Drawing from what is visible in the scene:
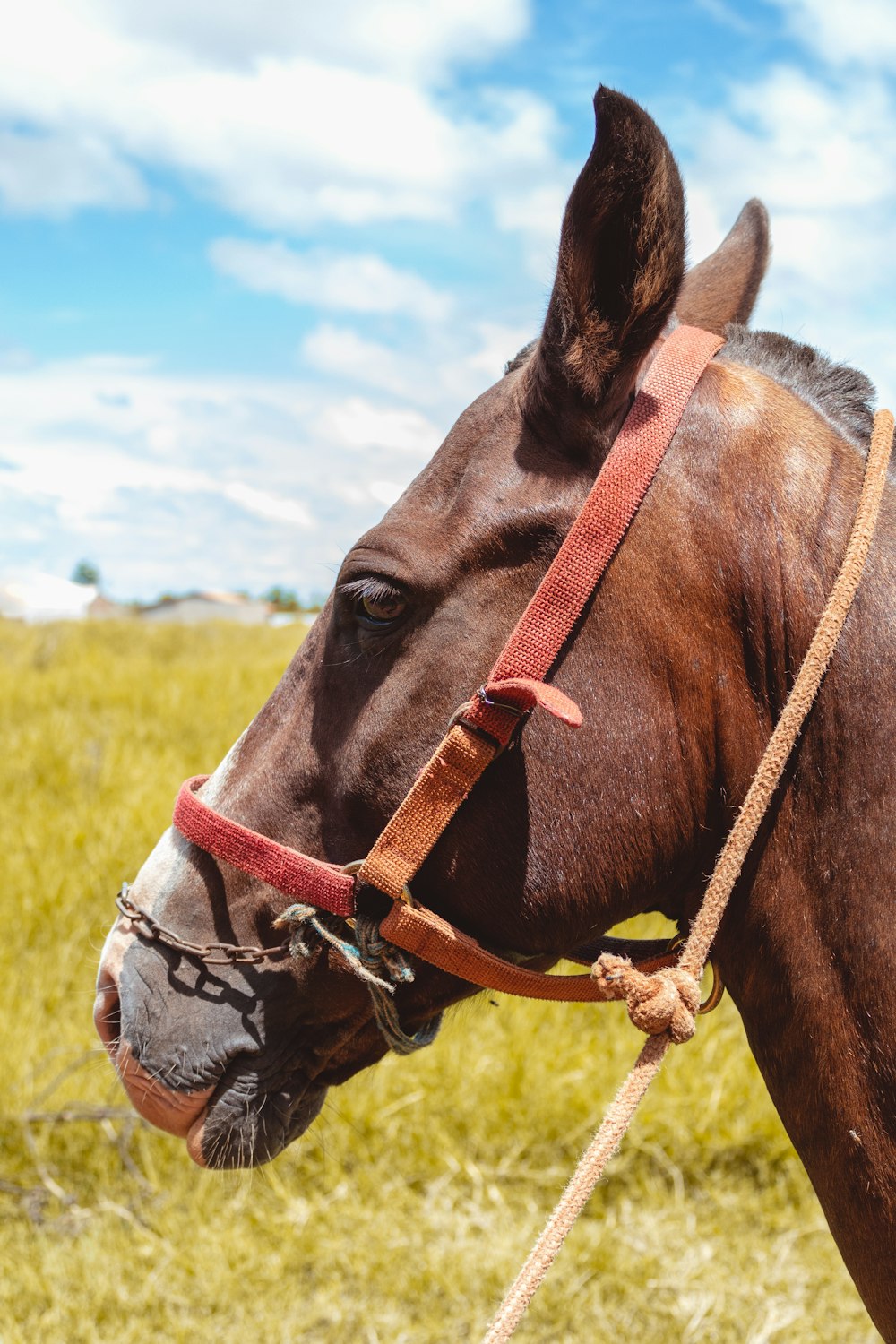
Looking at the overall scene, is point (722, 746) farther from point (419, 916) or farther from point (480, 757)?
point (419, 916)

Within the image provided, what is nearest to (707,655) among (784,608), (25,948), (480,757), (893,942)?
(784,608)

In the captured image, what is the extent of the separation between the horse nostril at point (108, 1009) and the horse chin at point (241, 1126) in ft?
0.69

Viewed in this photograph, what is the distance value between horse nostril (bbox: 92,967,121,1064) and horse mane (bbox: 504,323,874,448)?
1306 millimetres

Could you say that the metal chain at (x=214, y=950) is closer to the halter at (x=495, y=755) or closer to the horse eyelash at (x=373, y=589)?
the halter at (x=495, y=755)

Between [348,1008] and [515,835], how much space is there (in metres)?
0.48

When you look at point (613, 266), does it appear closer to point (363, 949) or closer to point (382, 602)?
point (382, 602)

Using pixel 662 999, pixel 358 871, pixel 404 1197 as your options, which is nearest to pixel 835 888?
pixel 662 999

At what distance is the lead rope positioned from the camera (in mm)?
1615

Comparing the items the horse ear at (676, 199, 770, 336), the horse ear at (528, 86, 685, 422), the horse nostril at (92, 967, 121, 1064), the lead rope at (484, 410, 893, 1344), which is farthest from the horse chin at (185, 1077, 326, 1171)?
the horse ear at (676, 199, 770, 336)

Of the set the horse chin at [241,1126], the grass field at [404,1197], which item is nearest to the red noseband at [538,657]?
the horse chin at [241,1126]

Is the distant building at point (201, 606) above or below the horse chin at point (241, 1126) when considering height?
below

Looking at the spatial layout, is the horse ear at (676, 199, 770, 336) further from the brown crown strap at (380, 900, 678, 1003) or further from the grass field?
the grass field

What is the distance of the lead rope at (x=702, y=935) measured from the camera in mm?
1615

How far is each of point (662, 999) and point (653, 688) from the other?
48 cm
